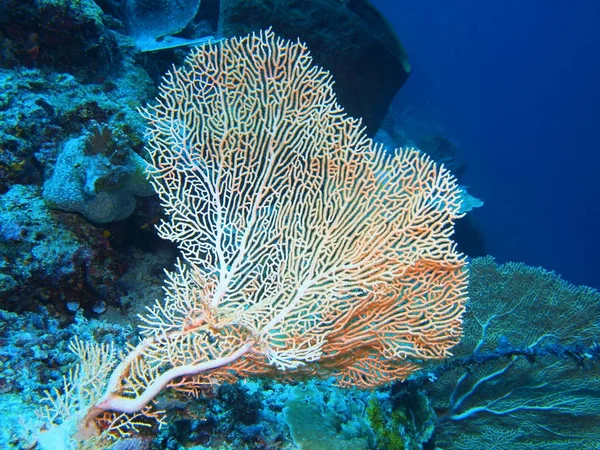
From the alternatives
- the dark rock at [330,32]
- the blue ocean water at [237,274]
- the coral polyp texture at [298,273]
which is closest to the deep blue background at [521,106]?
the dark rock at [330,32]

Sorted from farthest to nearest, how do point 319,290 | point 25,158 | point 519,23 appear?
point 519,23
point 25,158
point 319,290

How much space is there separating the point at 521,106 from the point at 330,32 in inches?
3918

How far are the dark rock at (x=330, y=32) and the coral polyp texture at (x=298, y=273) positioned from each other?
3389 millimetres

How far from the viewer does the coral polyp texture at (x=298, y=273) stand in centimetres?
247

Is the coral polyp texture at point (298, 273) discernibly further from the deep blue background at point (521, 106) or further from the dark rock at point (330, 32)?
the deep blue background at point (521, 106)

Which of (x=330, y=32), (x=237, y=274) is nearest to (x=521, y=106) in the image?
(x=330, y=32)

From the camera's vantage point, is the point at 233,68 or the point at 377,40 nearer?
the point at 233,68

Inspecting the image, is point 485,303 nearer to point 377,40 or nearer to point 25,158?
point 377,40

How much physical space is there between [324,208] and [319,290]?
2.53 feet

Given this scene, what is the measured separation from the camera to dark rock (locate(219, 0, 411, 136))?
626 cm

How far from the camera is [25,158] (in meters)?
3.27

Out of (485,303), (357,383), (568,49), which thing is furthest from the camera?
(568,49)

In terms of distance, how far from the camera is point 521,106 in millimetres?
84250

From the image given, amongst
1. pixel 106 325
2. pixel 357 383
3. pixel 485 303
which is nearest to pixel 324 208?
pixel 357 383
